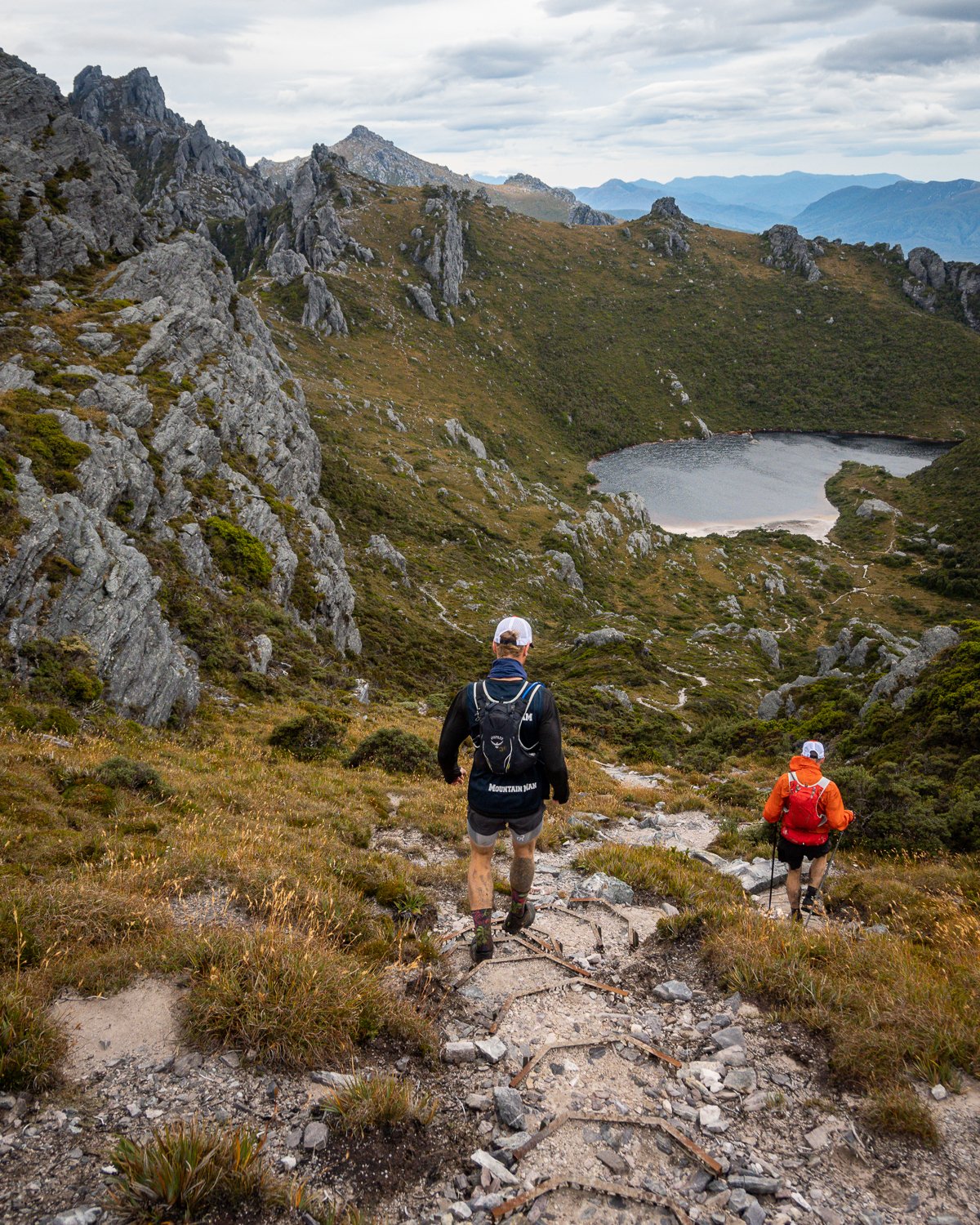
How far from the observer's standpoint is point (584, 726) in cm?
3394

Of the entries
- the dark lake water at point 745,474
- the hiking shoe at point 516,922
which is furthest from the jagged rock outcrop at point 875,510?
the hiking shoe at point 516,922

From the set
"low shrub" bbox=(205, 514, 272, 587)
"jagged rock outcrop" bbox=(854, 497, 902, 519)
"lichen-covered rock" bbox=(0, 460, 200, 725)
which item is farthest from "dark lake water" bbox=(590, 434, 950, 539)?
"lichen-covered rock" bbox=(0, 460, 200, 725)

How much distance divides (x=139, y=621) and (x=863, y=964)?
60.4ft

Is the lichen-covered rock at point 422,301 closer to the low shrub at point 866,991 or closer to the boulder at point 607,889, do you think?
the boulder at point 607,889

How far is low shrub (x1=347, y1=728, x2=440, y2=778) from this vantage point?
16.8 meters

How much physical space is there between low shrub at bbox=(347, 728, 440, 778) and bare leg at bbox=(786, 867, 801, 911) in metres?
9.34

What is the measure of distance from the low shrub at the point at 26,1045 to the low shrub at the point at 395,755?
1191cm

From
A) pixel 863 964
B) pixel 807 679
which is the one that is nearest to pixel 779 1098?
pixel 863 964

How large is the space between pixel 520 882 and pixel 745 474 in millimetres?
163464

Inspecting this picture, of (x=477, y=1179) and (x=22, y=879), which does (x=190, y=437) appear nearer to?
(x=22, y=879)

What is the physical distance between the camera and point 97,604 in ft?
57.2

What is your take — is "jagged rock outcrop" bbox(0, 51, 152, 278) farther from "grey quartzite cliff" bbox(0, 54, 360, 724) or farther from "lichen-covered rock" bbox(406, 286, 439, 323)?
"lichen-covered rock" bbox(406, 286, 439, 323)

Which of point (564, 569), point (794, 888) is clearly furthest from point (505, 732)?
point (564, 569)

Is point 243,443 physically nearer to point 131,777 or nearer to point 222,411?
point 222,411
